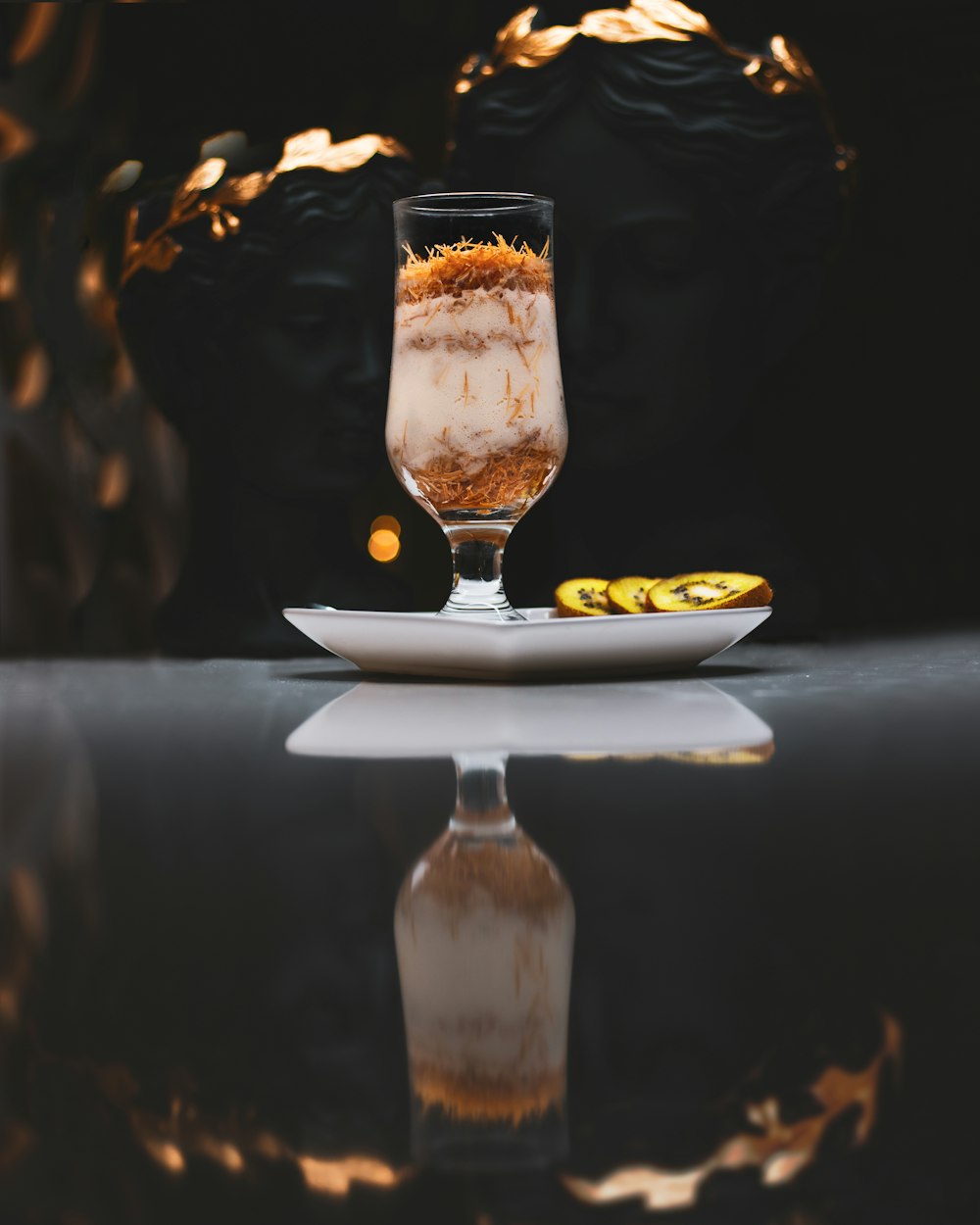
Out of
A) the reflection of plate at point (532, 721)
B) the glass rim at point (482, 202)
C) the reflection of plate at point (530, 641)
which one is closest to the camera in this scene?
the reflection of plate at point (532, 721)

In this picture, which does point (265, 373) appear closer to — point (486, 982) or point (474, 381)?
point (474, 381)

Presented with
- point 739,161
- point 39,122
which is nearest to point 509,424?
point 739,161

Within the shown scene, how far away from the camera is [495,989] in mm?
299

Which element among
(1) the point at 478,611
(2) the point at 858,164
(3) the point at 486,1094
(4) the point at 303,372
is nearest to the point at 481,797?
(3) the point at 486,1094

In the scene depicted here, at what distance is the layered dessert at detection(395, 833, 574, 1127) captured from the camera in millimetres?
253

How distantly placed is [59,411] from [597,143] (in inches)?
19.3

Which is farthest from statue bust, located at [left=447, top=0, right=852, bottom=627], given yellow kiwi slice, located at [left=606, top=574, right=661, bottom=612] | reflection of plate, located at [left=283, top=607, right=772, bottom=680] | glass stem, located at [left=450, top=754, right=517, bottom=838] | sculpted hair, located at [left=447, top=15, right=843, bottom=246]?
glass stem, located at [left=450, top=754, right=517, bottom=838]

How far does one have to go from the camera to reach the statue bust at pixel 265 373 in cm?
117

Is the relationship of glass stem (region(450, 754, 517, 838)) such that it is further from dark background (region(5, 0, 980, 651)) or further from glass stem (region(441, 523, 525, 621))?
dark background (region(5, 0, 980, 651))

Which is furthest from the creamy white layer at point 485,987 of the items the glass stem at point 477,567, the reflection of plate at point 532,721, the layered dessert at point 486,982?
the glass stem at point 477,567

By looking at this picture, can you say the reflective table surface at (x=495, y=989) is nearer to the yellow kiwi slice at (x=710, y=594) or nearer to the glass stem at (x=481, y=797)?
the glass stem at (x=481, y=797)

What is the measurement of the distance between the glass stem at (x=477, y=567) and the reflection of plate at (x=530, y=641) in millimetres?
62

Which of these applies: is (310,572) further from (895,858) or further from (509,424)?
(895,858)

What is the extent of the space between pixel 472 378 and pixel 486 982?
0.58 meters
